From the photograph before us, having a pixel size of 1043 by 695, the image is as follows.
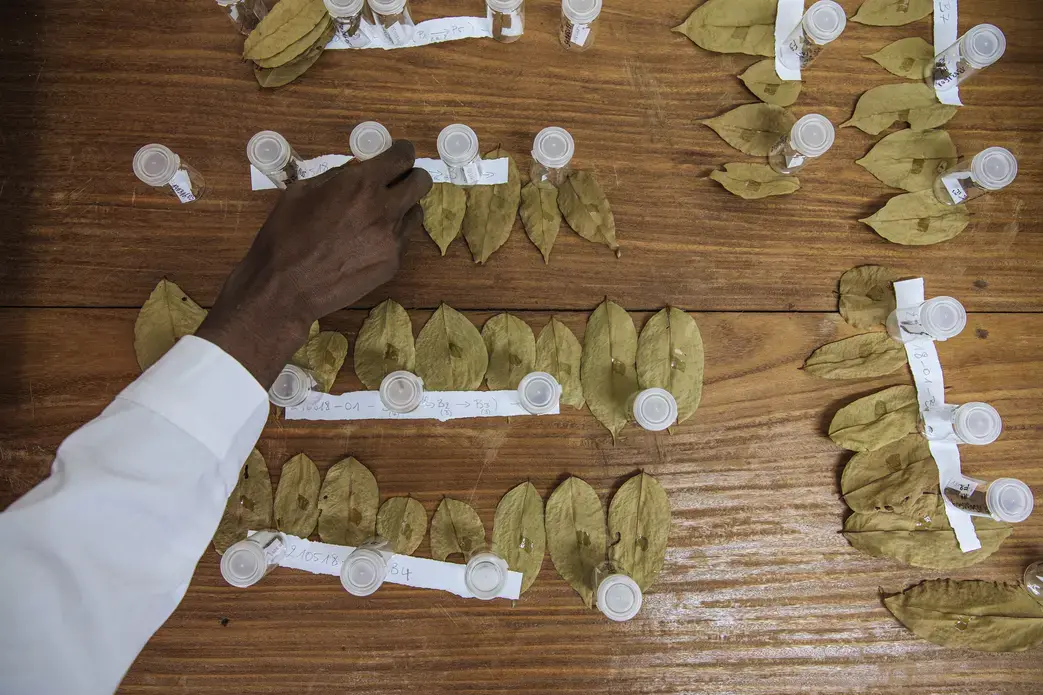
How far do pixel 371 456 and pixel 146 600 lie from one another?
251mm

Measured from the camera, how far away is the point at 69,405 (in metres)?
0.68

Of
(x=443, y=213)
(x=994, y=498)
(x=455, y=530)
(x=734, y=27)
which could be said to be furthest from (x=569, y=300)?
(x=994, y=498)

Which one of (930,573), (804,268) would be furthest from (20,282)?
(930,573)

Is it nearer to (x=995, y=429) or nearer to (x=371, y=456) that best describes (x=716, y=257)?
(x=995, y=429)

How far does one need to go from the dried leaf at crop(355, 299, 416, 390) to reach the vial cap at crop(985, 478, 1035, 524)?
613 millimetres

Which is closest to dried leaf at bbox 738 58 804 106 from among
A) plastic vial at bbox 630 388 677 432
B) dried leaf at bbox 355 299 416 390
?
plastic vial at bbox 630 388 677 432

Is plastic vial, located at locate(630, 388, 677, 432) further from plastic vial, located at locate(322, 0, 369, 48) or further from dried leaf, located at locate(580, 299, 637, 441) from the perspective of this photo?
plastic vial, located at locate(322, 0, 369, 48)

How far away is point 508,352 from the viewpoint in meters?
0.69

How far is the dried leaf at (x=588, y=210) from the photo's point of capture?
71 centimetres

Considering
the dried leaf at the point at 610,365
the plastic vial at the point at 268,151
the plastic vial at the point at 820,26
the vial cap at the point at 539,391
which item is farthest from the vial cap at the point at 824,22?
the plastic vial at the point at 268,151

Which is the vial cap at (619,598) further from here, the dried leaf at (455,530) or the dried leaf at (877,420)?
the dried leaf at (877,420)

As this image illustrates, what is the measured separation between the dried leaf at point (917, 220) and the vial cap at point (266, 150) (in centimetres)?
65

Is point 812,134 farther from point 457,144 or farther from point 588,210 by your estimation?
point 457,144

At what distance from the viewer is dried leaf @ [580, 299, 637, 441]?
679 mm
